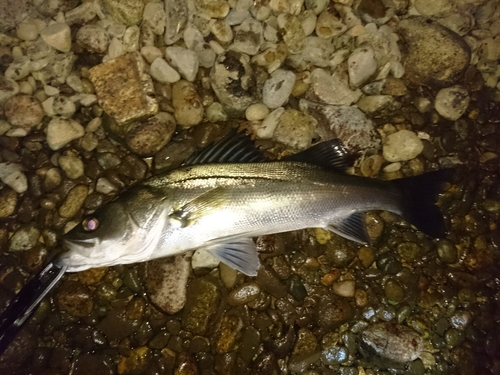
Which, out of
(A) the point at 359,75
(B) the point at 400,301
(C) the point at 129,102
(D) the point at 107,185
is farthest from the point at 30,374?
(A) the point at 359,75

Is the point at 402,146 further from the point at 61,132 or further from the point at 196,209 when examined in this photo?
the point at 61,132

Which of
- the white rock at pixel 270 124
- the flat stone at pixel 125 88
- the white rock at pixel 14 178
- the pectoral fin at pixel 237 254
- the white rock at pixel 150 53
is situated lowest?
the pectoral fin at pixel 237 254

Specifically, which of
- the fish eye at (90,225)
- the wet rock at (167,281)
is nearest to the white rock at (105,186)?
the fish eye at (90,225)

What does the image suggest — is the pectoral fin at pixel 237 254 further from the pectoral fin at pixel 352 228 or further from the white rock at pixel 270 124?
the white rock at pixel 270 124

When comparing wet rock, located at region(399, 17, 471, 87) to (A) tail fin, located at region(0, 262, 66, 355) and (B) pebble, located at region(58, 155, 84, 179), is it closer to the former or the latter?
(B) pebble, located at region(58, 155, 84, 179)

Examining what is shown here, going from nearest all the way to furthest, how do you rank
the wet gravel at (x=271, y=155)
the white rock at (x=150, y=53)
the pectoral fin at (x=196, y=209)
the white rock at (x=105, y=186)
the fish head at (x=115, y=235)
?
1. the fish head at (x=115, y=235)
2. the pectoral fin at (x=196, y=209)
3. the wet gravel at (x=271, y=155)
4. the white rock at (x=105, y=186)
5. the white rock at (x=150, y=53)

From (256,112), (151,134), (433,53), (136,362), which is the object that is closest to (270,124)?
(256,112)
